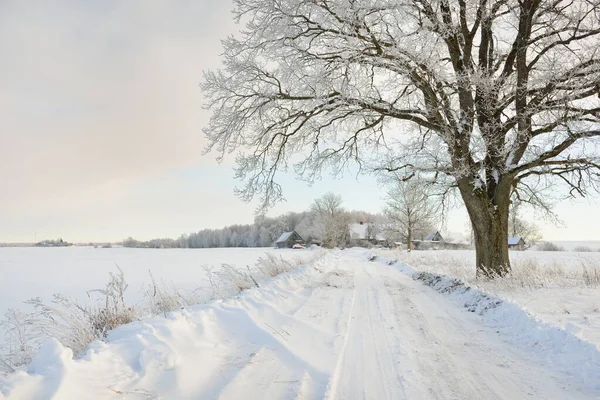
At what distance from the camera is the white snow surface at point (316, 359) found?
263 cm

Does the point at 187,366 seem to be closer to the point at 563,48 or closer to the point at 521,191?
the point at 563,48

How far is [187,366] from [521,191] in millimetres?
12868

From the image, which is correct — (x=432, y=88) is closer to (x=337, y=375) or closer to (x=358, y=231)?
(x=337, y=375)

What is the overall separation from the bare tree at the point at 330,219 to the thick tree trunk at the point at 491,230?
52246mm

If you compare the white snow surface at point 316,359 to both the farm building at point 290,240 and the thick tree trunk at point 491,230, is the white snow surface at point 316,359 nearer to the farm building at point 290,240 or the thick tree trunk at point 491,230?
the thick tree trunk at point 491,230

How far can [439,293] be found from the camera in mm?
8406

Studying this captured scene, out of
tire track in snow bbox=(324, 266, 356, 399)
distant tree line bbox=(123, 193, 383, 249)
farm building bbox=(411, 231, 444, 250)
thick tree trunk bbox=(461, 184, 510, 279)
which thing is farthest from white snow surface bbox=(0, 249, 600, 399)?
farm building bbox=(411, 231, 444, 250)

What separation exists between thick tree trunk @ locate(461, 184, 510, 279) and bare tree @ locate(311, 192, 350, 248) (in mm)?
52246

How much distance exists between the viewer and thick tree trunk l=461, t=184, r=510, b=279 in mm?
9336

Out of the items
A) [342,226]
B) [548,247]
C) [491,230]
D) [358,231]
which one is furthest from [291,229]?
[491,230]

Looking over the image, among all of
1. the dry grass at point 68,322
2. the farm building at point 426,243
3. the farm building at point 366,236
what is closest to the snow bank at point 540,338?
the dry grass at point 68,322

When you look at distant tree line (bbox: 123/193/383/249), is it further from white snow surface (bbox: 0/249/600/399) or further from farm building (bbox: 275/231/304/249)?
white snow surface (bbox: 0/249/600/399)

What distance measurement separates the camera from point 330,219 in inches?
2480

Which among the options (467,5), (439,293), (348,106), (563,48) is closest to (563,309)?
(439,293)
